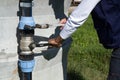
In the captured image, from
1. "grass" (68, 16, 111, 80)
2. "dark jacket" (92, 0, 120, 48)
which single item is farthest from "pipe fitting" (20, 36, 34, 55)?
"grass" (68, 16, 111, 80)

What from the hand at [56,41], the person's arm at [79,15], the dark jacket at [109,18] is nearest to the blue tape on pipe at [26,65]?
the hand at [56,41]

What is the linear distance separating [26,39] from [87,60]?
328cm

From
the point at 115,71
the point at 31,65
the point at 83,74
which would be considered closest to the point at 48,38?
the point at 31,65

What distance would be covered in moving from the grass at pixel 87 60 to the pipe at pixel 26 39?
210 centimetres

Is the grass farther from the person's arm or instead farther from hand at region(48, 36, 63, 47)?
the person's arm

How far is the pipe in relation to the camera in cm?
308

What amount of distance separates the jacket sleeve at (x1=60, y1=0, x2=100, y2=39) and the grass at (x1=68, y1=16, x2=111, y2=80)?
2293mm

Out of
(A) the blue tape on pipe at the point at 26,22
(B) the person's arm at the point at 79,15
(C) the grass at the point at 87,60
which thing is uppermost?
(B) the person's arm at the point at 79,15

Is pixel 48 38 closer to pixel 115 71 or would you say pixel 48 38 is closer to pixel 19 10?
pixel 19 10

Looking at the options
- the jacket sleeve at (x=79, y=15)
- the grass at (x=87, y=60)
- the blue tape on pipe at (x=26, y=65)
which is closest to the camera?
the jacket sleeve at (x=79, y=15)

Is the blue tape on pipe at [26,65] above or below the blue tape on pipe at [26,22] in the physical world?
below

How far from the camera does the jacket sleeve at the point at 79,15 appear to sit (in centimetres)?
288

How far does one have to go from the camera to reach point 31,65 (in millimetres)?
3170

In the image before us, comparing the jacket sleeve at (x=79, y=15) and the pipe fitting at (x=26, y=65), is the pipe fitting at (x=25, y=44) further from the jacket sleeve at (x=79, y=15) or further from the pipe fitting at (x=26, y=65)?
the jacket sleeve at (x=79, y=15)
